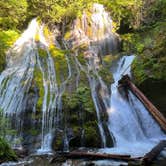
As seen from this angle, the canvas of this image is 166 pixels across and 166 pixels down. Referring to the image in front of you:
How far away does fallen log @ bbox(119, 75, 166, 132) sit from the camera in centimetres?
1239

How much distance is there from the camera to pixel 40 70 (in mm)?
14703

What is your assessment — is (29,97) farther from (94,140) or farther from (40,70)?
(94,140)

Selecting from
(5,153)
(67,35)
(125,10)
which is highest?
(125,10)

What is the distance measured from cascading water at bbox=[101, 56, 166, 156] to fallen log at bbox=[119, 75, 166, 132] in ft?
0.91

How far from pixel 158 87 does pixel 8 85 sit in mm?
5817

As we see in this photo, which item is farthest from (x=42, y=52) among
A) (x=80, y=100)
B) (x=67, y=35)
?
(x=80, y=100)

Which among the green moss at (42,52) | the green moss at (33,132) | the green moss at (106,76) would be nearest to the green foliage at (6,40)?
the green moss at (42,52)

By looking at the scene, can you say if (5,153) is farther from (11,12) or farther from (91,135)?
(11,12)

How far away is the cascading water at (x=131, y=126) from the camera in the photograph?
11875 millimetres

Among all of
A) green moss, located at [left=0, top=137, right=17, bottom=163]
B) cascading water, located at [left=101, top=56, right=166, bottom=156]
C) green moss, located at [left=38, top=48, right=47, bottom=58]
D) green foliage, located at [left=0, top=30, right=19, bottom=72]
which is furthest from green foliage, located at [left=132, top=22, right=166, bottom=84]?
green moss, located at [left=0, top=137, right=17, bottom=163]

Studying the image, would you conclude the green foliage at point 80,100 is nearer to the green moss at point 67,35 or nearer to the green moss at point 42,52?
the green moss at point 42,52

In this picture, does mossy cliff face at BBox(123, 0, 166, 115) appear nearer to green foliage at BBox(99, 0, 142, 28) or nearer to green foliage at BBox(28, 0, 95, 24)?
green foliage at BBox(99, 0, 142, 28)

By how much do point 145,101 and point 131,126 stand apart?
3.56 ft

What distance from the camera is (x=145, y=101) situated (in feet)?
43.7
